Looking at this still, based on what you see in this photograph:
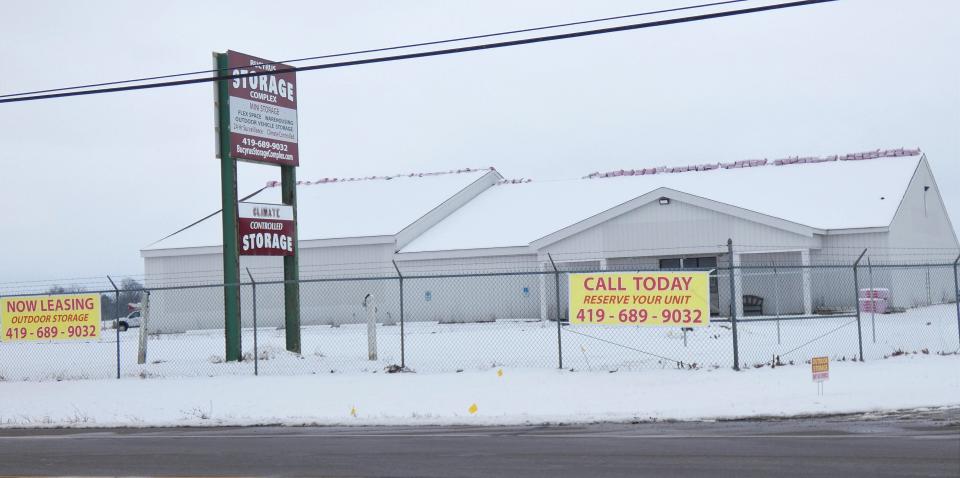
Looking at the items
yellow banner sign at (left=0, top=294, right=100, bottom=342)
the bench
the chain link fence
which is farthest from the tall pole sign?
the bench

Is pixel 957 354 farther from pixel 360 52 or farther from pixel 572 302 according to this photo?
pixel 360 52

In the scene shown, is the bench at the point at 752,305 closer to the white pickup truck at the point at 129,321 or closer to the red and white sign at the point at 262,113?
the red and white sign at the point at 262,113

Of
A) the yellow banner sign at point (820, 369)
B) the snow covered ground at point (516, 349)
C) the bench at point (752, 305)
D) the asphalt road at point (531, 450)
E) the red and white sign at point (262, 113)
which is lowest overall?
the asphalt road at point (531, 450)

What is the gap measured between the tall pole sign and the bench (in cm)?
1762

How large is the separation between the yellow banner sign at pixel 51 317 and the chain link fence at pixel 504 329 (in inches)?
26.6

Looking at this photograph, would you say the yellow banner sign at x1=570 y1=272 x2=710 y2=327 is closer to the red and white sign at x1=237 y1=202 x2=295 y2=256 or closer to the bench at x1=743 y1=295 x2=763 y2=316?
the red and white sign at x1=237 y1=202 x2=295 y2=256

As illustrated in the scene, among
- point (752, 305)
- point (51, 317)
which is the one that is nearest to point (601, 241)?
point (752, 305)

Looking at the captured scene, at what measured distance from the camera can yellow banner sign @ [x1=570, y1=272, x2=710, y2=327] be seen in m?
17.4

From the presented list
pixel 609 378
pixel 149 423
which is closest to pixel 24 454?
pixel 149 423

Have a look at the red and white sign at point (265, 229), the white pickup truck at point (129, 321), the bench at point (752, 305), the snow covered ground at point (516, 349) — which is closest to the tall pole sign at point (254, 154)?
the red and white sign at point (265, 229)

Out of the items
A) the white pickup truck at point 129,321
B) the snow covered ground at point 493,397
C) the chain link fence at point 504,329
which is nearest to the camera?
the snow covered ground at point 493,397

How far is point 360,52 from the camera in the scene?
17156 millimetres

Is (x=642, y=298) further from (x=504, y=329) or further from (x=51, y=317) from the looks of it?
(x=504, y=329)

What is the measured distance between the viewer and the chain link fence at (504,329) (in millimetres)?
20203
